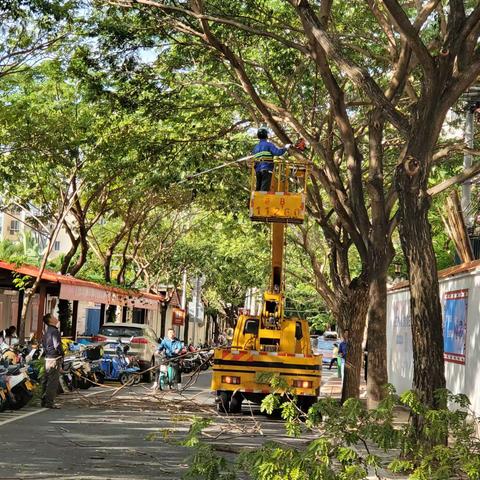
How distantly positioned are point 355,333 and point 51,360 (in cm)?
705

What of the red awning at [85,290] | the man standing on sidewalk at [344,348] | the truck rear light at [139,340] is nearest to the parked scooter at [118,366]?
the truck rear light at [139,340]

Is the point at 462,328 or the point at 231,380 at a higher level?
the point at 462,328

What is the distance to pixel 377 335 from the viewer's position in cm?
1925

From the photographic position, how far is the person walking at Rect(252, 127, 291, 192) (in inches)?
731

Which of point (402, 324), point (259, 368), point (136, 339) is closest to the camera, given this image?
point (259, 368)

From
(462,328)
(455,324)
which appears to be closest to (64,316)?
(455,324)

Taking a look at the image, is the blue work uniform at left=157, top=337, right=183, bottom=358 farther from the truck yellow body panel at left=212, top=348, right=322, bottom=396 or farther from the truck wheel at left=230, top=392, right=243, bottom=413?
the truck yellow body panel at left=212, top=348, right=322, bottom=396

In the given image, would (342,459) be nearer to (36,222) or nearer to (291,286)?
(36,222)

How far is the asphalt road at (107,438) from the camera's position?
10.5 metres

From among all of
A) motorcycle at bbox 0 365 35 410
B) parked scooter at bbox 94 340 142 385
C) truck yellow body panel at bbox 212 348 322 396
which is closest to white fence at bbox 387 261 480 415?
truck yellow body panel at bbox 212 348 322 396

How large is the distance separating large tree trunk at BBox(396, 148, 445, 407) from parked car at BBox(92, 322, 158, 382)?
1774cm

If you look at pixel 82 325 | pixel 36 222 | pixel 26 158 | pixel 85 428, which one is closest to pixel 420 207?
pixel 85 428

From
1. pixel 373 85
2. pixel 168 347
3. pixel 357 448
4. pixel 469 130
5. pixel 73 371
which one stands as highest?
pixel 469 130

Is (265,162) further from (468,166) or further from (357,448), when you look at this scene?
(357,448)
